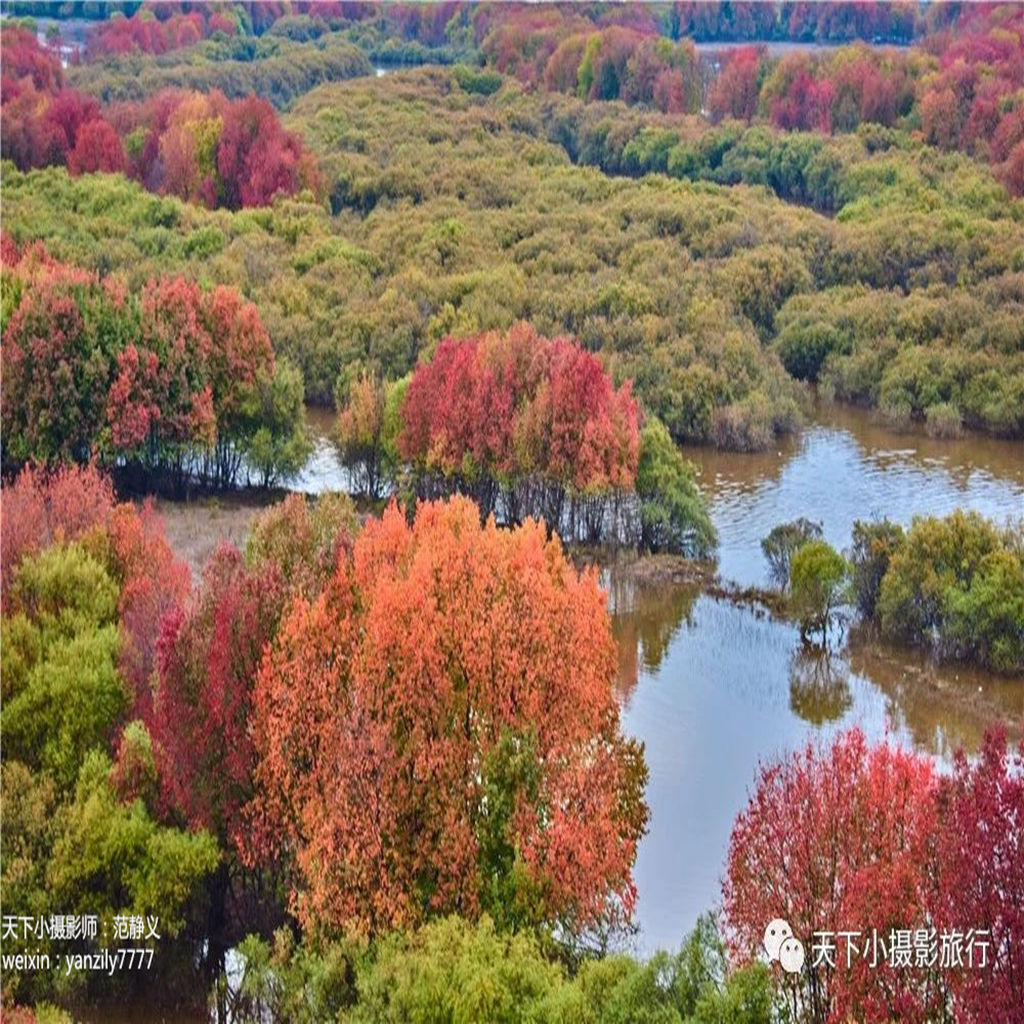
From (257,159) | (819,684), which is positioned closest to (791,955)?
(819,684)

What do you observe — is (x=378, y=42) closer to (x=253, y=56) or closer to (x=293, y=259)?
(x=253, y=56)

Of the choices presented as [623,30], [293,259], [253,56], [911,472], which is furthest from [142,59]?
[911,472]

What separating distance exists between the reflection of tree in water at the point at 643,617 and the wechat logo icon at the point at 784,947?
10.4m

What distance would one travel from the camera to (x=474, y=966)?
40.0 feet

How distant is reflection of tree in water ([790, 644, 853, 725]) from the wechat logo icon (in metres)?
9.43

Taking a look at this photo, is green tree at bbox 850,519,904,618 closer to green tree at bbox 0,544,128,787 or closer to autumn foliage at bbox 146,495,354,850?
autumn foliage at bbox 146,495,354,850

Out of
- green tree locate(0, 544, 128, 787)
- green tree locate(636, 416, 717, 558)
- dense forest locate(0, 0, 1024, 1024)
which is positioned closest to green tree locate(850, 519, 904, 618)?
dense forest locate(0, 0, 1024, 1024)

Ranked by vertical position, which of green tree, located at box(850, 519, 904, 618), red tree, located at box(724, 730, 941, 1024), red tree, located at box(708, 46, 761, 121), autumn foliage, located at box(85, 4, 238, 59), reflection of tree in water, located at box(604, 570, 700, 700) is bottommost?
autumn foliage, located at box(85, 4, 238, 59)

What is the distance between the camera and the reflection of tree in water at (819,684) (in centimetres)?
2192

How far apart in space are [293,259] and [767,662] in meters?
22.5

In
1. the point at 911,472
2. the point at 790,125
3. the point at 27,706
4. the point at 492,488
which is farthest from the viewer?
the point at 790,125

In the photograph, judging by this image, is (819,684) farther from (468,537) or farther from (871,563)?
(468,537)

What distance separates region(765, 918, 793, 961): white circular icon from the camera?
1230cm

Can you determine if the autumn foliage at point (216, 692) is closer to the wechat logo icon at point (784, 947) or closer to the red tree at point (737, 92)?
the wechat logo icon at point (784, 947)
